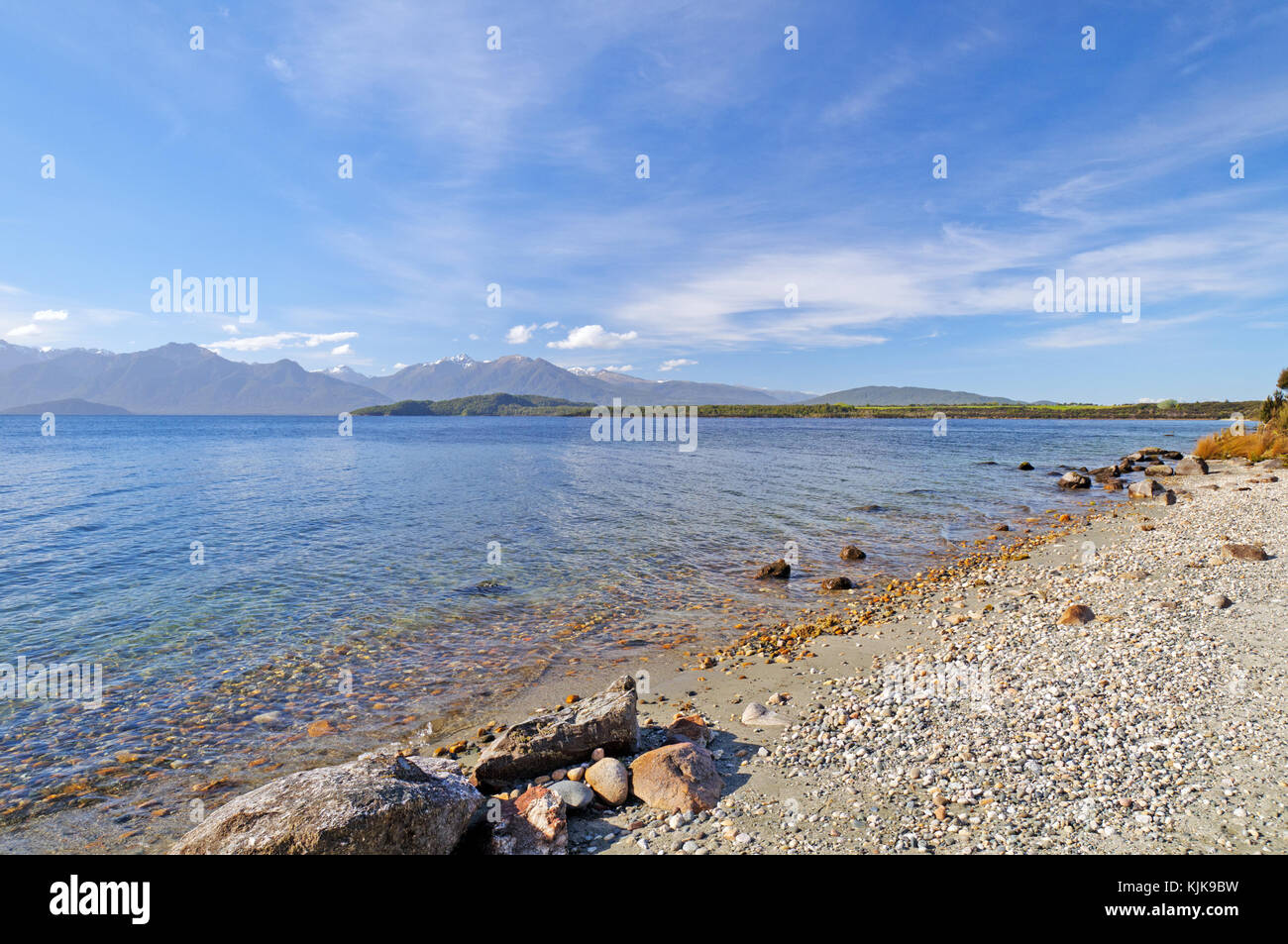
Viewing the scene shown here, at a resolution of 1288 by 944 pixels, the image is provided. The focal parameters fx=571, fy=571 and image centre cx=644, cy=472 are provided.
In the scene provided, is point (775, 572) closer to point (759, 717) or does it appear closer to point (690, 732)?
point (759, 717)

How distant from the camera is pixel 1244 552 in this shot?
1744 cm

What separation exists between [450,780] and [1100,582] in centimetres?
1813

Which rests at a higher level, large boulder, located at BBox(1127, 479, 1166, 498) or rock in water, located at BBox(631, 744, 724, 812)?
large boulder, located at BBox(1127, 479, 1166, 498)

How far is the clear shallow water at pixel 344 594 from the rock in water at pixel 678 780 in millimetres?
5394

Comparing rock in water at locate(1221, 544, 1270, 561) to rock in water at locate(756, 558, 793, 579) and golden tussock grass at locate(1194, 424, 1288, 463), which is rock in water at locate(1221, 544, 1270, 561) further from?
golden tussock grass at locate(1194, 424, 1288, 463)

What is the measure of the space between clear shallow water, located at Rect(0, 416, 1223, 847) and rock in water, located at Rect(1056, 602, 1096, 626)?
20.1 ft

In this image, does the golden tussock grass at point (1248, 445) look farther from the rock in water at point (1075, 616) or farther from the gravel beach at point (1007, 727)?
the rock in water at point (1075, 616)

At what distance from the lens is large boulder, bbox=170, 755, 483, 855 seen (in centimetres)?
559

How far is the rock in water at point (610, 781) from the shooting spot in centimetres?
745

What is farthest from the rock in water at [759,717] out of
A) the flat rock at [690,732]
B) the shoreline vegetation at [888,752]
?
the flat rock at [690,732]

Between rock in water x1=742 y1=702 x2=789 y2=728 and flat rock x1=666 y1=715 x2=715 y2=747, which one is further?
rock in water x1=742 y1=702 x2=789 y2=728
